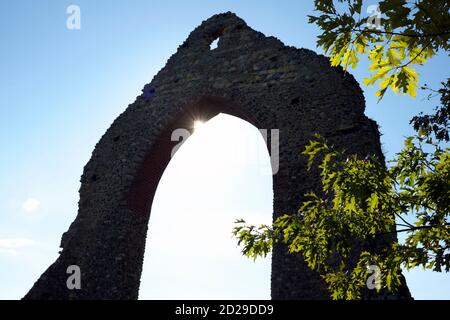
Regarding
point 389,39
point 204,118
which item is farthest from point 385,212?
point 204,118

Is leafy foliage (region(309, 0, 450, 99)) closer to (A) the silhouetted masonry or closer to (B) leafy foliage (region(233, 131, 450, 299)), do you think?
(B) leafy foliage (region(233, 131, 450, 299))

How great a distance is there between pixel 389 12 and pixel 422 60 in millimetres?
540

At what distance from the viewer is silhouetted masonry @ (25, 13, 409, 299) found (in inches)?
307

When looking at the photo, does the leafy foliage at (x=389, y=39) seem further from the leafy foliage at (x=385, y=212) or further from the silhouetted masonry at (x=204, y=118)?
the silhouetted masonry at (x=204, y=118)

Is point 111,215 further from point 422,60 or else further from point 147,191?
point 422,60

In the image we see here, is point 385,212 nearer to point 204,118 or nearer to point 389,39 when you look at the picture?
point 389,39

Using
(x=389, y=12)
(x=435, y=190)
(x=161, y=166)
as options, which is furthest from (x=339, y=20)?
(x=161, y=166)

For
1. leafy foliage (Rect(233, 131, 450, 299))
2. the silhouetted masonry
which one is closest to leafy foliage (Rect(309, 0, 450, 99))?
leafy foliage (Rect(233, 131, 450, 299))

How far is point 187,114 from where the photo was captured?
10.9 metres

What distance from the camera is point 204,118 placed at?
11172 mm

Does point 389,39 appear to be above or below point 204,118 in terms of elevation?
below

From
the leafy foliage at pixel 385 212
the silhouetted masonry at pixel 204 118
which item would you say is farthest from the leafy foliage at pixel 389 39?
the silhouetted masonry at pixel 204 118

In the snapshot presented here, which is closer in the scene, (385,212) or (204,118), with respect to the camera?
(385,212)

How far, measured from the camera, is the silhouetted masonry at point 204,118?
7.80 meters
